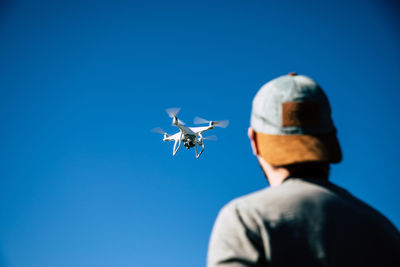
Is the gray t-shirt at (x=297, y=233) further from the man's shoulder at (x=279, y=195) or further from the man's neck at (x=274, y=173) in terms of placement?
the man's neck at (x=274, y=173)

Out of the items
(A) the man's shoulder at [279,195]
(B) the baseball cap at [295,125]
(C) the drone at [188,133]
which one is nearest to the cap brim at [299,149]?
(B) the baseball cap at [295,125]

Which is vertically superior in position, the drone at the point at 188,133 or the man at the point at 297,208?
the drone at the point at 188,133

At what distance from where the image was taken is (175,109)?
41031mm

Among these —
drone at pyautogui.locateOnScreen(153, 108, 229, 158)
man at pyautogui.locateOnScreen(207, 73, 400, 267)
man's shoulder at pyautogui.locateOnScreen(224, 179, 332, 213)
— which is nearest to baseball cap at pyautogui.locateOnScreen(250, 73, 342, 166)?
man at pyautogui.locateOnScreen(207, 73, 400, 267)

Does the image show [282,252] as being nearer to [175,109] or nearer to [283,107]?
[283,107]

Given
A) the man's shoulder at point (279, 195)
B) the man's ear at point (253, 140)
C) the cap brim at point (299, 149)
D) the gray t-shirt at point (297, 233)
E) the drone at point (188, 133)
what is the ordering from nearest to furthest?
the gray t-shirt at point (297, 233), the man's shoulder at point (279, 195), the cap brim at point (299, 149), the man's ear at point (253, 140), the drone at point (188, 133)

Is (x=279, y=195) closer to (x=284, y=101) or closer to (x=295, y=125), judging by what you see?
(x=295, y=125)

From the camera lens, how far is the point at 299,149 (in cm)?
186

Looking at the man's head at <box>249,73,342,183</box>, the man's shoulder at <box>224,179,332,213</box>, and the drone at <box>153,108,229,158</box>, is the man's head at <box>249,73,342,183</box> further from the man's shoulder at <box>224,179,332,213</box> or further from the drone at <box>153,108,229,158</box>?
the drone at <box>153,108,229,158</box>

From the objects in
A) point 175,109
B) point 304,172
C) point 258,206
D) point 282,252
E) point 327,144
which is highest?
point 175,109

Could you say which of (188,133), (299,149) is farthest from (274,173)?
(188,133)

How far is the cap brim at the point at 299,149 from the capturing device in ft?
6.10

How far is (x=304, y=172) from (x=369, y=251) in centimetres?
51

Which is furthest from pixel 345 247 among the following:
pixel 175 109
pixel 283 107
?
pixel 175 109
